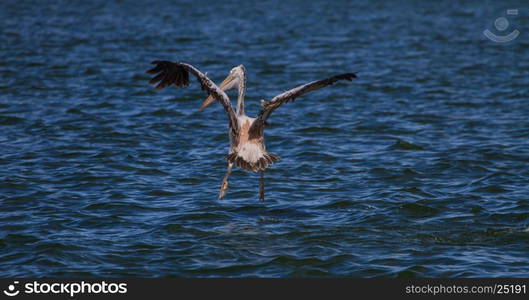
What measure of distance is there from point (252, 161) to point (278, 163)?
3.61m

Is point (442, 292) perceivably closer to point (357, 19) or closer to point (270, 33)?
point (270, 33)

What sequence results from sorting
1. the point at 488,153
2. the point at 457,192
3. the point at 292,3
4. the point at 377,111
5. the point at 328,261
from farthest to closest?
1. the point at 292,3
2. the point at 377,111
3. the point at 488,153
4. the point at 457,192
5. the point at 328,261

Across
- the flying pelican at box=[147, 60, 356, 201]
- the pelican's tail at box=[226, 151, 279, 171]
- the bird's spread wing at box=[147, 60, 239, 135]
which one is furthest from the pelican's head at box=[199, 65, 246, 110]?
the pelican's tail at box=[226, 151, 279, 171]

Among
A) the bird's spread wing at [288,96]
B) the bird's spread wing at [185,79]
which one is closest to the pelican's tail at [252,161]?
the bird's spread wing at [288,96]

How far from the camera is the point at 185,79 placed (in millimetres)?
13336

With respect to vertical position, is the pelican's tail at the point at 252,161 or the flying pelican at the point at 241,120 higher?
the flying pelican at the point at 241,120

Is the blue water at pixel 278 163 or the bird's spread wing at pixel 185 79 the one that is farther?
the bird's spread wing at pixel 185 79

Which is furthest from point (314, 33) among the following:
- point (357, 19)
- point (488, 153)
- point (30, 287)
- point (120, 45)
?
point (30, 287)

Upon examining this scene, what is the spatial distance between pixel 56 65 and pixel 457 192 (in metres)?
14.7

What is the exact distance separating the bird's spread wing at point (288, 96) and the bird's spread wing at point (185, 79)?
36cm

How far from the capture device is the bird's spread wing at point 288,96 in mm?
11930

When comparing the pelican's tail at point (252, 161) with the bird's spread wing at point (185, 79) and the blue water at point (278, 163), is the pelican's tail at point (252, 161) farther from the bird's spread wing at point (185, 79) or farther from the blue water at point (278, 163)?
the blue water at point (278, 163)

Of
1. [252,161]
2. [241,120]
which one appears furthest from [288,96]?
Answer: [241,120]

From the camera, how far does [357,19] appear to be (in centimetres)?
3644
